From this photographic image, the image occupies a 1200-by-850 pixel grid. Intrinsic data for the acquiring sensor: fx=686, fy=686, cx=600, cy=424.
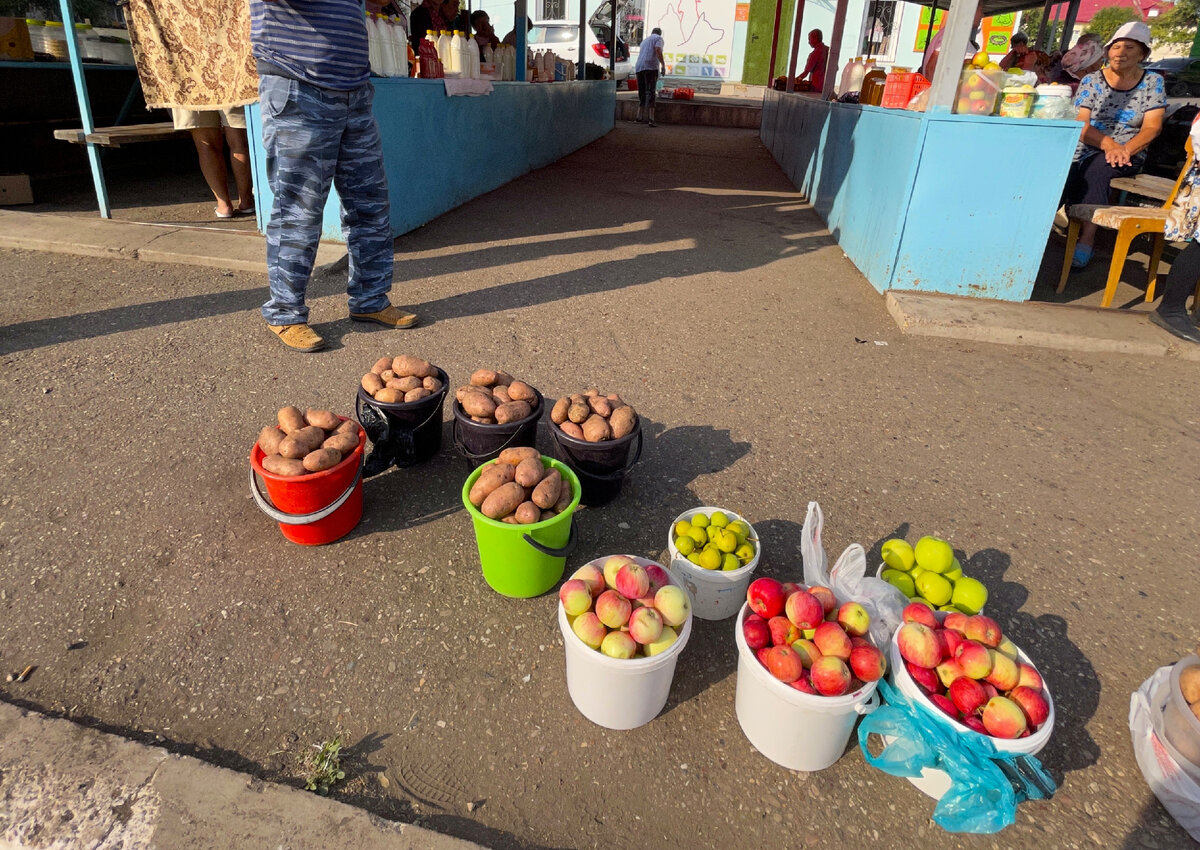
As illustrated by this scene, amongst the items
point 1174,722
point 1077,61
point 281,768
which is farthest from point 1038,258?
point 281,768

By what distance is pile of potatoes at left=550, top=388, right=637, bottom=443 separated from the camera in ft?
9.07

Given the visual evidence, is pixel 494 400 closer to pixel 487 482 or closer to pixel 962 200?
pixel 487 482

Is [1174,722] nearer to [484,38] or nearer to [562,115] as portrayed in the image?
[484,38]

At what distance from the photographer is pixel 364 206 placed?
432 cm

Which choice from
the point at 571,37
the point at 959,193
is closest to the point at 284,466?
the point at 959,193

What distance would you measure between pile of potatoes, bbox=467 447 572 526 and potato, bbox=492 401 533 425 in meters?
0.31

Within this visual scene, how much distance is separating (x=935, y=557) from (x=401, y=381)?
2.22m

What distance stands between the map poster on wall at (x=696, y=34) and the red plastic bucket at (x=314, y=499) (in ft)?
88.0

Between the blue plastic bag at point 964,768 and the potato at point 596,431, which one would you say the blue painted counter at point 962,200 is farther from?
the blue plastic bag at point 964,768

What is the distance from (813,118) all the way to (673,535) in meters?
9.21

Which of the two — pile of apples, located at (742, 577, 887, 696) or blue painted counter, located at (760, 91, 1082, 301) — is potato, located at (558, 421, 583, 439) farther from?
blue painted counter, located at (760, 91, 1082, 301)

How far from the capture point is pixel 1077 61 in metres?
8.41

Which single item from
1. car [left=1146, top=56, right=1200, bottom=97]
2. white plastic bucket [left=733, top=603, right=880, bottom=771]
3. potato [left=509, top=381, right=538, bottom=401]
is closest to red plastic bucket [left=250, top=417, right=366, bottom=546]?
potato [left=509, top=381, right=538, bottom=401]

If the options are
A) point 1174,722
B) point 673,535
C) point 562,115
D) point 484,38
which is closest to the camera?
point 1174,722
